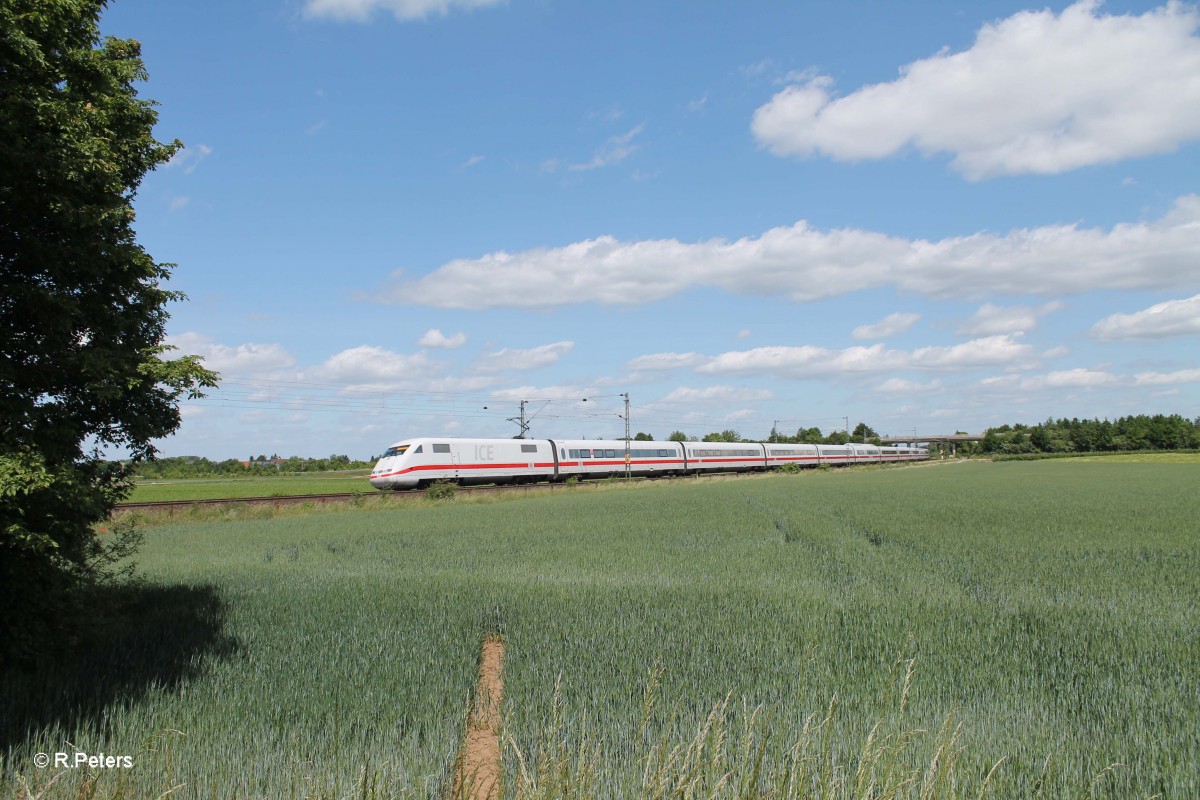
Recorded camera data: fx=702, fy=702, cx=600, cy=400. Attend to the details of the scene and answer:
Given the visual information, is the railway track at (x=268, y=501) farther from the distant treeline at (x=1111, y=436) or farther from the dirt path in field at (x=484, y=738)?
the distant treeline at (x=1111, y=436)

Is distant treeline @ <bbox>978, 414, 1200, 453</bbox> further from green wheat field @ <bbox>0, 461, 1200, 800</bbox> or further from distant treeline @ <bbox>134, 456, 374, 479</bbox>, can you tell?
green wheat field @ <bbox>0, 461, 1200, 800</bbox>

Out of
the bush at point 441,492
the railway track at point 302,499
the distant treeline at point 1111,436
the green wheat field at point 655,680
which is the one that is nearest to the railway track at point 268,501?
the railway track at point 302,499

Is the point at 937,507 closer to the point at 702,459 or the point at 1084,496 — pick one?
the point at 1084,496

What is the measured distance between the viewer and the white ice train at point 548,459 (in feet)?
117

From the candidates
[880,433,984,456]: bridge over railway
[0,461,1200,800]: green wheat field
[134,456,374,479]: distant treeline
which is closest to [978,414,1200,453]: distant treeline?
[880,433,984,456]: bridge over railway

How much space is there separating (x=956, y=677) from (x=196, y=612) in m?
8.24

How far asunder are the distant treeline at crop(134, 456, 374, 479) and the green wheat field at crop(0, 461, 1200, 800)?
77032mm

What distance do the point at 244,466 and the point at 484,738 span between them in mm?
98359

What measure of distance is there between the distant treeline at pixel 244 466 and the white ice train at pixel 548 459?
49.8 m

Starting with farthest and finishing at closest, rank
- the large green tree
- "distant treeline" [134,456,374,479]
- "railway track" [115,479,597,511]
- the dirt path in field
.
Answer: "distant treeline" [134,456,374,479] < "railway track" [115,479,597,511] < the large green tree < the dirt path in field

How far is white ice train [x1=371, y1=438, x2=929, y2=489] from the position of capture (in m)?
35.7

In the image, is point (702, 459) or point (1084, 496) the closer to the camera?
point (1084, 496)

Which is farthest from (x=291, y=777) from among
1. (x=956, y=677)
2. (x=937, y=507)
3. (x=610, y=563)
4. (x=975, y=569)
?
(x=937, y=507)

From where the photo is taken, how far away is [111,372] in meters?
5.98
